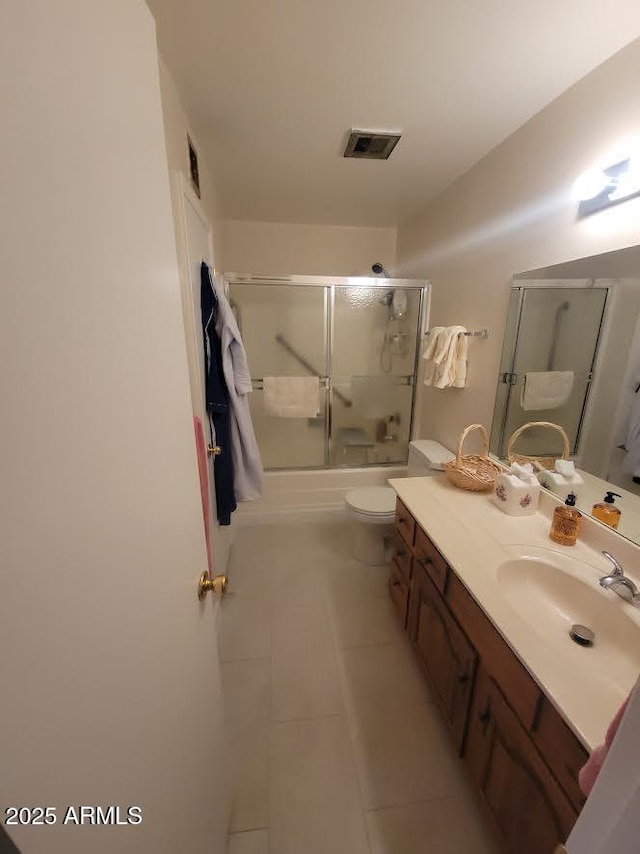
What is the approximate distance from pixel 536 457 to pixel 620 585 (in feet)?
2.24

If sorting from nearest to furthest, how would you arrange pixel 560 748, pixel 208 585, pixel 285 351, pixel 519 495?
pixel 560 748, pixel 208 585, pixel 519 495, pixel 285 351

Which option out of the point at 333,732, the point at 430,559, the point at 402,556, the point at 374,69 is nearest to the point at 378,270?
the point at 374,69

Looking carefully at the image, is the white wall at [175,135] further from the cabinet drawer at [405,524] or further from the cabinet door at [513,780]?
the cabinet door at [513,780]

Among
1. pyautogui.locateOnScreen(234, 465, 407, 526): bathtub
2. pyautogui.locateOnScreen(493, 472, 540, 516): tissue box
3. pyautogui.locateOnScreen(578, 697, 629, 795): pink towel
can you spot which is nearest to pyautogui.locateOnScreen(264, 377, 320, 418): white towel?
pyautogui.locateOnScreen(234, 465, 407, 526): bathtub

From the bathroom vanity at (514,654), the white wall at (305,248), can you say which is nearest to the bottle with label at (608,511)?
the bathroom vanity at (514,654)

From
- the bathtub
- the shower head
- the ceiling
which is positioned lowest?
the bathtub

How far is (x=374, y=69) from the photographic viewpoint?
121 centimetres

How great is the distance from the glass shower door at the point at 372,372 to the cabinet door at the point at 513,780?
2051 mm

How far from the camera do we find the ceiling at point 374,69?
1.00 meters

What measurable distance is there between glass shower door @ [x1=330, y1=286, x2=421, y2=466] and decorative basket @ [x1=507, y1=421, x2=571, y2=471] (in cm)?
130

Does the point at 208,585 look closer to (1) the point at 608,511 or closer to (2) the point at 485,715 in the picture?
(2) the point at 485,715

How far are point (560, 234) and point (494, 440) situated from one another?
0.96m

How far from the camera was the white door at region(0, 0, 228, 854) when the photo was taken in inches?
11.8

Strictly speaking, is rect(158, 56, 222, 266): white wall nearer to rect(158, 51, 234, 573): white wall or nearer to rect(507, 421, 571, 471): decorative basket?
rect(158, 51, 234, 573): white wall
